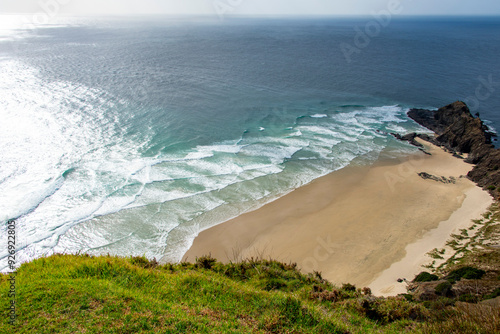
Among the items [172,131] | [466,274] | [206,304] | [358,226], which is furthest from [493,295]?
[172,131]

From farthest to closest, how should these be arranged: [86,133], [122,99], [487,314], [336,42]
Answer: [336,42] < [122,99] < [86,133] < [487,314]

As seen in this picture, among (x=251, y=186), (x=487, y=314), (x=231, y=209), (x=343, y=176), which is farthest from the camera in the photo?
(x=343, y=176)

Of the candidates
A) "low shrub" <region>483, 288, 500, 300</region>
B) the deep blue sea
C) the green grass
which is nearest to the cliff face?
the deep blue sea

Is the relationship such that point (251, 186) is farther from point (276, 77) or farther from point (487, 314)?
point (276, 77)

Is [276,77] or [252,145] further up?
[276,77]

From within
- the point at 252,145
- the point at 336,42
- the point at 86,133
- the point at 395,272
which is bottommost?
the point at 395,272

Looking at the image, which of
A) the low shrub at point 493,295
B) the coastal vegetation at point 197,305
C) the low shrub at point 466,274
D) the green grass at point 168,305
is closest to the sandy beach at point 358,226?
the low shrub at point 466,274

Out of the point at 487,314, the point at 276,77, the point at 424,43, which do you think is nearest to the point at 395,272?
the point at 487,314
